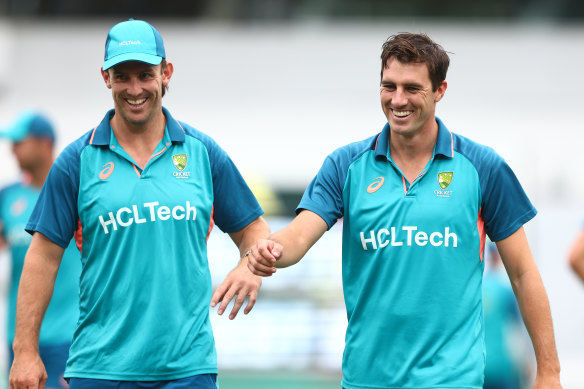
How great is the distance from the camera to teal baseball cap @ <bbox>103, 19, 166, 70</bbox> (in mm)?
5129

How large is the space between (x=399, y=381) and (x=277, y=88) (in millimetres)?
13872

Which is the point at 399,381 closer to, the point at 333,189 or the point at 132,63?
the point at 333,189

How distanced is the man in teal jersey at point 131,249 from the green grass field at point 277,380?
354 inches

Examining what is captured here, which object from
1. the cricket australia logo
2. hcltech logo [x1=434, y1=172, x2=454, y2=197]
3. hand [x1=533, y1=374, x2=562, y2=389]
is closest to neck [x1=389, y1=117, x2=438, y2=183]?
hcltech logo [x1=434, y1=172, x2=454, y2=197]

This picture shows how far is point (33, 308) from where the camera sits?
201 inches

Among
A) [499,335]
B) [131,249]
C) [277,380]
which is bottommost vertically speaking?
[277,380]

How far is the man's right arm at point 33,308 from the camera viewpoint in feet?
16.5

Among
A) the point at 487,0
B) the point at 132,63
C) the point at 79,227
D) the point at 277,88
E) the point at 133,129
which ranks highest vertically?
the point at 132,63

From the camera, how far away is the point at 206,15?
19344mm

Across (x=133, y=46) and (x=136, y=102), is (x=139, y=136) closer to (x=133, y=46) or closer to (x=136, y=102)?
(x=136, y=102)

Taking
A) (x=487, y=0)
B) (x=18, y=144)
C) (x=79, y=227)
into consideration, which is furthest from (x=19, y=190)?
(x=487, y=0)

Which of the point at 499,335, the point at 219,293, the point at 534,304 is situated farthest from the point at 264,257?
the point at 499,335

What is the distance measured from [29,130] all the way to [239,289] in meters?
3.45

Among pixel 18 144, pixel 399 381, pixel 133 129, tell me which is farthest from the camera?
pixel 18 144
